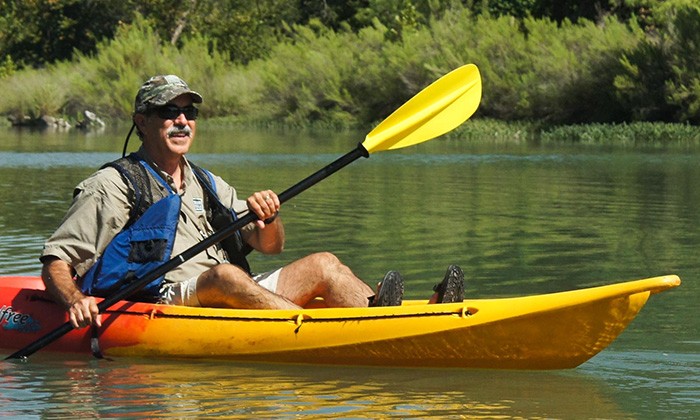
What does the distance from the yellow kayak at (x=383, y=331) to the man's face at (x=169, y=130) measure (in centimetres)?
61

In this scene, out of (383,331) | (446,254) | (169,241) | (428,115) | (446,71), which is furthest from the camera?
Result: (446,71)

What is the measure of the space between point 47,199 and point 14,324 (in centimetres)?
777

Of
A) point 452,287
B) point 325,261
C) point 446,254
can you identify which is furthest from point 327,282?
point 446,254

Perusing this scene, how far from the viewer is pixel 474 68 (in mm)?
7086

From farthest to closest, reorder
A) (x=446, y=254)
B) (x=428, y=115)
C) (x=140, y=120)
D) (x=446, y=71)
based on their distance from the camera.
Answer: (x=446, y=71) → (x=446, y=254) → (x=428, y=115) → (x=140, y=120)

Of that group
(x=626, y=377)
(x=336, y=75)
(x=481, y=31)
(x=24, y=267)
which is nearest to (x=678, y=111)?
(x=481, y=31)

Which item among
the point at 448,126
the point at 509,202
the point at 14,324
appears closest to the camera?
the point at 14,324

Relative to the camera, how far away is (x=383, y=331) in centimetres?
577

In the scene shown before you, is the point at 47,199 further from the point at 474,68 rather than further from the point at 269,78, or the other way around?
the point at 269,78

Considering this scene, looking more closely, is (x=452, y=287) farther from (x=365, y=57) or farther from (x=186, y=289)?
(x=365, y=57)

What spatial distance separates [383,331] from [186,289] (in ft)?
2.63

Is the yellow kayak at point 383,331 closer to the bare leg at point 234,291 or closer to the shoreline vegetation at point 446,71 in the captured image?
the bare leg at point 234,291

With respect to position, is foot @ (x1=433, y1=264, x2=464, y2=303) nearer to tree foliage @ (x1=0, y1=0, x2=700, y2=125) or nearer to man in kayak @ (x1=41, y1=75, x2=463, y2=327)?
man in kayak @ (x1=41, y1=75, x2=463, y2=327)

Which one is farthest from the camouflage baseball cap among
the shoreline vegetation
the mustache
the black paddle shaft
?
the shoreline vegetation
